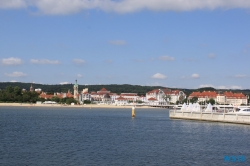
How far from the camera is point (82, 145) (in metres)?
35.8

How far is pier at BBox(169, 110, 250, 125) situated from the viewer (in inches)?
2367

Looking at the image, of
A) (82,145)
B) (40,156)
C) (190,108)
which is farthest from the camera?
(190,108)

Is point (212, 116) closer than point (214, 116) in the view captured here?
No

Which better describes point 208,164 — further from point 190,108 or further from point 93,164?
point 190,108

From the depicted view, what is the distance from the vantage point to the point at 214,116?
2655 inches

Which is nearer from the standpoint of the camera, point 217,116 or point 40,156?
point 40,156

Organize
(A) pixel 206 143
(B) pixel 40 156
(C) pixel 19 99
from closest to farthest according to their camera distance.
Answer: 1. (B) pixel 40 156
2. (A) pixel 206 143
3. (C) pixel 19 99

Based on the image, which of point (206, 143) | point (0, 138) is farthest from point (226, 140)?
point (0, 138)

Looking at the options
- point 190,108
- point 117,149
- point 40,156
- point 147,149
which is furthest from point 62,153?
point 190,108

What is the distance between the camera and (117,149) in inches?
1321

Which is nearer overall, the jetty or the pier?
the pier

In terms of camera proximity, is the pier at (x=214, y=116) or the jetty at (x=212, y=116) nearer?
the pier at (x=214, y=116)

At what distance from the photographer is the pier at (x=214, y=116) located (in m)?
60.1

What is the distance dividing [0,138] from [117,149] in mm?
12968
